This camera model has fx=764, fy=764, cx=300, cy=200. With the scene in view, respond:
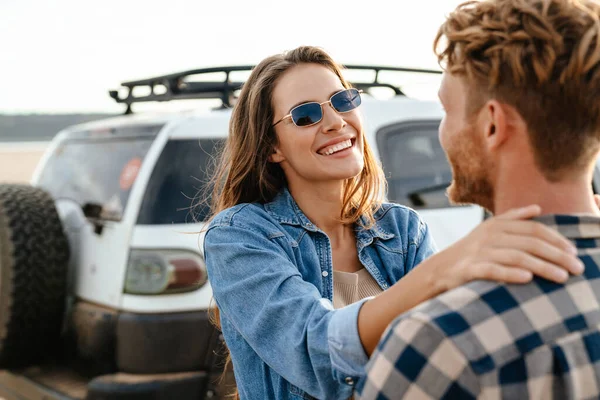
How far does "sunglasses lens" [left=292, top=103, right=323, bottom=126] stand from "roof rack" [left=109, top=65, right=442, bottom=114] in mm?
1593

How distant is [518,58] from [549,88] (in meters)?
0.08

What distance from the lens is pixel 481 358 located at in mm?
1258

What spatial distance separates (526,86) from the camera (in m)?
1.39

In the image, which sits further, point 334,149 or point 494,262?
point 334,149

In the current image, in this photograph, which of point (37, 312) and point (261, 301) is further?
point (37, 312)

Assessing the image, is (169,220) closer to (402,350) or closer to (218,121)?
(218,121)

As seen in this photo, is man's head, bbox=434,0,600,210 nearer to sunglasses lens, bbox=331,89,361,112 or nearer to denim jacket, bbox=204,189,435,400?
denim jacket, bbox=204,189,435,400

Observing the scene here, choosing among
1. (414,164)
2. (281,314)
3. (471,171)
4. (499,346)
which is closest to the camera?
(499,346)

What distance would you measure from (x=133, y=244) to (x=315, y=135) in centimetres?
145

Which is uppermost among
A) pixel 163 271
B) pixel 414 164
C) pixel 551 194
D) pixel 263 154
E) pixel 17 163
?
pixel 551 194

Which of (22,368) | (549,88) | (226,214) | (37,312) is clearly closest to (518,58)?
(549,88)

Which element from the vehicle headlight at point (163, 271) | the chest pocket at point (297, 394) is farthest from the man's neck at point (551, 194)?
the vehicle headlight at point (163, 271)

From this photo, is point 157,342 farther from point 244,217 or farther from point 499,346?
point 499,346

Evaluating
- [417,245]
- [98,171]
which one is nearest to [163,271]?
[98,171]
